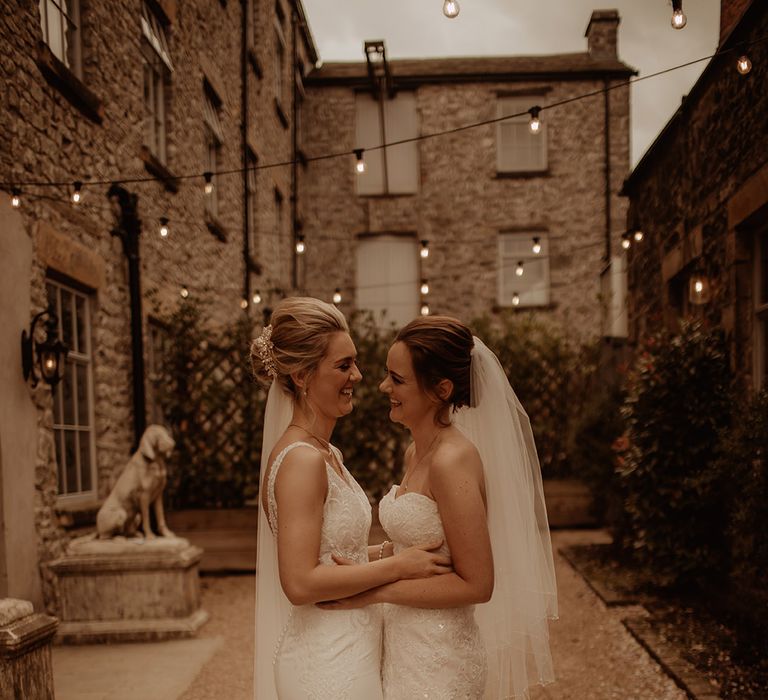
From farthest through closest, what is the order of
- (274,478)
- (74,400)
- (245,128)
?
(245,128) → (74,400) → (274,478)

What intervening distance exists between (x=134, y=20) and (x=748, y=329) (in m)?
6.07

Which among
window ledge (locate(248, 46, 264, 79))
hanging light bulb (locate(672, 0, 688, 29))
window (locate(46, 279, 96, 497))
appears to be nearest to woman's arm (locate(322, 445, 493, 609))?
hanging light bulb (locate(672, 0, 688, 29))

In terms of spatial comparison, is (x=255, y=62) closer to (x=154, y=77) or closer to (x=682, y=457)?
(x=154, y=77)

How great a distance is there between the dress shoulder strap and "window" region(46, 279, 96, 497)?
13.7ft

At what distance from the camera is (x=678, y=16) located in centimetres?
412

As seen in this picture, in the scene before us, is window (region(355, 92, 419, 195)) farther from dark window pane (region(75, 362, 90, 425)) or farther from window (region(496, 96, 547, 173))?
dark window pane (region(75, 362, 90, 425))

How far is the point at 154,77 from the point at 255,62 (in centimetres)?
371

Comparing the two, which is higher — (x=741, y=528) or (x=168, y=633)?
(x=741, y=528)

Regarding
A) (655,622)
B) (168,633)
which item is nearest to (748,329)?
(655,622)

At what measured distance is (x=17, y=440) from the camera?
16.5 ft

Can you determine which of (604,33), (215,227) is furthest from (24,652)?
(604,33)

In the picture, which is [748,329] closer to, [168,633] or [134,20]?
[168,633]

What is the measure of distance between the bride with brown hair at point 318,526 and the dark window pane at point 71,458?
4.19 m

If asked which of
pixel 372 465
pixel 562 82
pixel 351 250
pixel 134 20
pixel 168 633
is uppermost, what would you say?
pixel 562 82
